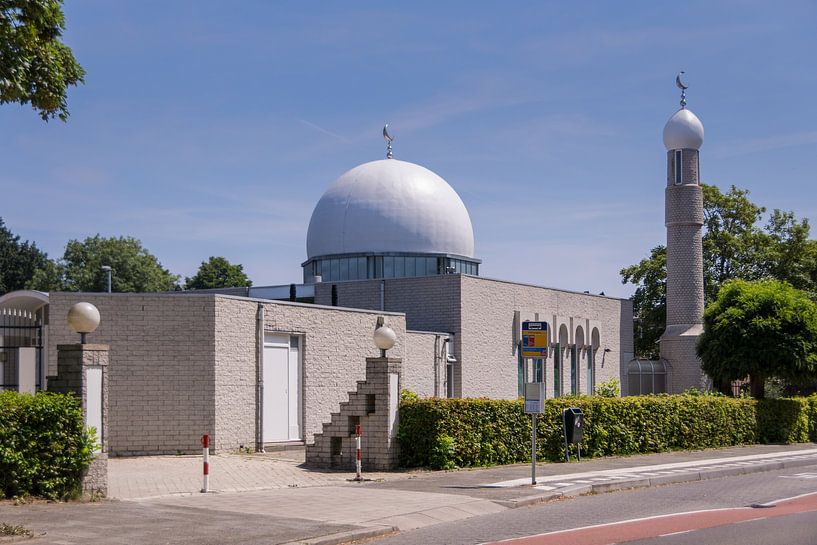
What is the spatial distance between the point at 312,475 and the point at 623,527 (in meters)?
7.78

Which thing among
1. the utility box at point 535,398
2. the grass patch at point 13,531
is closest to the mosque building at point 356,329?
the utility box at point 535,398

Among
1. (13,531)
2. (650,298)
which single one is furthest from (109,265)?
(13,531)

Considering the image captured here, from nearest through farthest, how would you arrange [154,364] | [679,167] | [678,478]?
[678,478]
[154,364]
[679,167]

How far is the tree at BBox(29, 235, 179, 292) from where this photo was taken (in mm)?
72562

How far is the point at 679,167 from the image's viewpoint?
46.4 metres

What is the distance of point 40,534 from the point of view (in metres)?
11.6

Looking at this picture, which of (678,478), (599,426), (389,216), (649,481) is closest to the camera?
(649,481)

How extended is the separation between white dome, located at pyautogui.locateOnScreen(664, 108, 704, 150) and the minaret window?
34 cm

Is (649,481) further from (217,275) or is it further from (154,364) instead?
(217,275)

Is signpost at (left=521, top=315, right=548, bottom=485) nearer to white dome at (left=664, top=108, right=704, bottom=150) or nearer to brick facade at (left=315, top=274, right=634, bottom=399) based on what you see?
brick facade at (left=315, top=274, right=634, bottom=399)

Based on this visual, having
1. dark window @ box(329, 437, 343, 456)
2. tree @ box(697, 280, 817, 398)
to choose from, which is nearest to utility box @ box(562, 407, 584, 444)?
dark window @ box(329, 437, 343, 456)

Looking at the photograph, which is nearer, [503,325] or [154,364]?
[154,364]

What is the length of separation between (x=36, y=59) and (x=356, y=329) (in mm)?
16816

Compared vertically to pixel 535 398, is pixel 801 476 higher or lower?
lower
